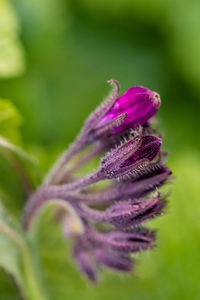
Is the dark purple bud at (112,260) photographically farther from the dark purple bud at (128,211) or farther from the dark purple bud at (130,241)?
the dark purple bud at (128,211)

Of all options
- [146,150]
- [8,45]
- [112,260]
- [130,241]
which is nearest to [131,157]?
[146,150]

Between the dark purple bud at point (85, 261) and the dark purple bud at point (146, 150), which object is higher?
the dark purple bud at point (146, 150)

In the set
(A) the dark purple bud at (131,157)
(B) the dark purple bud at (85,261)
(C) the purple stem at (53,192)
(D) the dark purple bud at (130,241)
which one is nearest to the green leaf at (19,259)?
(C) the purple stem at (53,192)

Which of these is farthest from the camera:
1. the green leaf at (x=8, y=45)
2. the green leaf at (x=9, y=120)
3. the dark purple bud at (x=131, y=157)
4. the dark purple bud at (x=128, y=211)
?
the green leaf at (x=8, y=45)

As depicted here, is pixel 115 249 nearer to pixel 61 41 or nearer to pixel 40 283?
pixel 40 283

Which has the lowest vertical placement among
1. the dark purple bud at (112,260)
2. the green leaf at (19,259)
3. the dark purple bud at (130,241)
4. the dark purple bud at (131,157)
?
the green leaf at (19,259)

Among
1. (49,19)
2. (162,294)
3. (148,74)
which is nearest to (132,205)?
(162,294)
